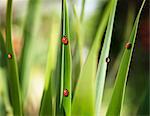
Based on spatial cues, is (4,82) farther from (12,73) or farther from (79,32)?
(79,32)

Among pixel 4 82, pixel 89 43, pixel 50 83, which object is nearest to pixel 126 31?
pixel 89 43

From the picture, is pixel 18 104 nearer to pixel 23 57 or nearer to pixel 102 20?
pixel 23 57

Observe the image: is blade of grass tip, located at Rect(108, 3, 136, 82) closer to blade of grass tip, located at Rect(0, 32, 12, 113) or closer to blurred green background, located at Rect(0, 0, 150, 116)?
blurred green background, located at Rect(0, 0, 150, 116)

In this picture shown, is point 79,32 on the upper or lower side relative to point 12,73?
upper

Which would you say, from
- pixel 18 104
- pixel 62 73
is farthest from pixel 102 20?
pixel 18 104

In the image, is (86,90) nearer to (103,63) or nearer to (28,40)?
(103,63)

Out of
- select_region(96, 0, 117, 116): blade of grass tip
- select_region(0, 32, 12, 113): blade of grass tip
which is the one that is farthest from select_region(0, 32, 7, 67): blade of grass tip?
select_region(96, 0, 117, 116): blade of grass tip

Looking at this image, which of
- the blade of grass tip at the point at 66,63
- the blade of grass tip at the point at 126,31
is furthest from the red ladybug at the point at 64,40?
the blade of grass tip at the point at 126,31
